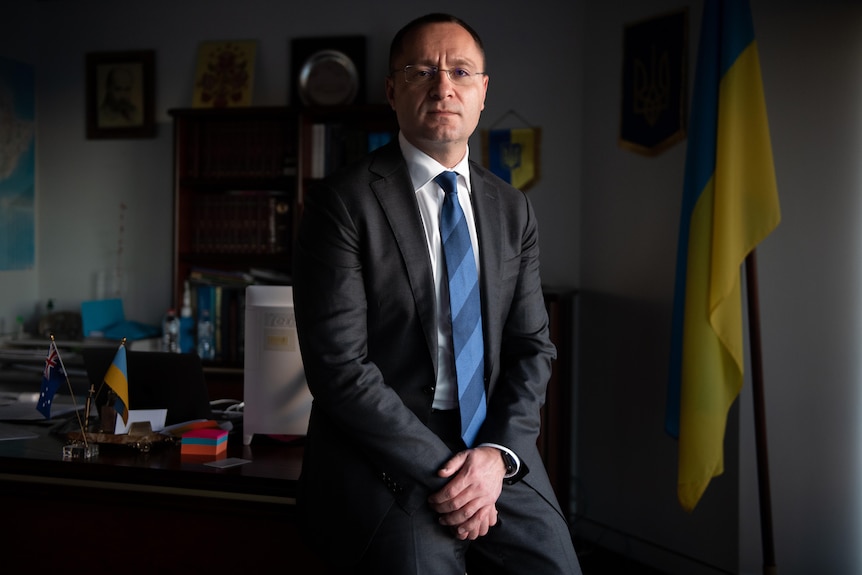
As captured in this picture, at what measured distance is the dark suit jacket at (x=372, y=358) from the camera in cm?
146

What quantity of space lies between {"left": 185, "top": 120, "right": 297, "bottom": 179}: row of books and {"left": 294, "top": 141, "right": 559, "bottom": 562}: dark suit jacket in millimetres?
2489

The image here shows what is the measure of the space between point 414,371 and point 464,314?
0.48ft

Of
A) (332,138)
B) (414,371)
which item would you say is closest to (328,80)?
(332,138)

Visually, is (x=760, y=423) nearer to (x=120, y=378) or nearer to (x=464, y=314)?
(x=464, y=314)

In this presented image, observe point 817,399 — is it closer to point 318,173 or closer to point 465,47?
point 465,47

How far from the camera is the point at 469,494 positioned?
1.45m

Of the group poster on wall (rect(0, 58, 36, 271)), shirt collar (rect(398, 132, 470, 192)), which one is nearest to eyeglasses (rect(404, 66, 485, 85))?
shirt collar (rect(398, 132, 470, 192))

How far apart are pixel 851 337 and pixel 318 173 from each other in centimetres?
246

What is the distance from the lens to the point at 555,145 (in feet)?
12.6

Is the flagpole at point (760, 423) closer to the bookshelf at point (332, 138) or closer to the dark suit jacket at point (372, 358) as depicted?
the dark suit jacket at point (372, 358)

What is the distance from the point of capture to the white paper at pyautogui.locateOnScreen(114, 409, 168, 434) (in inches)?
76.1

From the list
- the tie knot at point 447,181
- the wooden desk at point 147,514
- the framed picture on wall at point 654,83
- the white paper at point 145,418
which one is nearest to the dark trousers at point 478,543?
the wooden desk at point 147,514

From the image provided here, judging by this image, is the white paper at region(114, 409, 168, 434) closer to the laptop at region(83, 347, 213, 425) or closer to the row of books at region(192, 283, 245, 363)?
the laptop at region(83, 347, 213, 425)

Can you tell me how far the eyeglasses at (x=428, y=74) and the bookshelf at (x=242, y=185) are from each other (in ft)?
7.60
